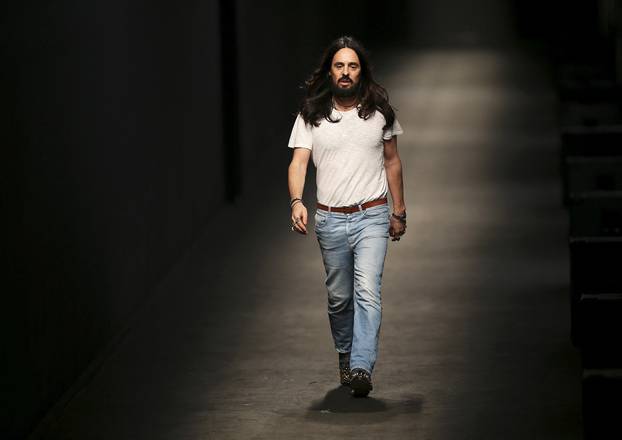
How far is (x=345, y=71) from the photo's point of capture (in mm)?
7695

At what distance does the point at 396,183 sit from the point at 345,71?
2.18 feet

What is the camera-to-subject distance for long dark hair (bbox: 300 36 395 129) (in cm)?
773

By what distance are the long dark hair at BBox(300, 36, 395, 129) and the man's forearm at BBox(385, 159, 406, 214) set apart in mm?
288

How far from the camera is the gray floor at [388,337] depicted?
24.9 ft

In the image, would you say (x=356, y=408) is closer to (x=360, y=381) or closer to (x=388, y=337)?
(x=360, y=381)

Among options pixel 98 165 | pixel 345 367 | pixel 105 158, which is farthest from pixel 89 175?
pixel 345 367

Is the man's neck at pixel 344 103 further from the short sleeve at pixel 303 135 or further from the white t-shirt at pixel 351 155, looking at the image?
the short sleeve at pixel 303 135

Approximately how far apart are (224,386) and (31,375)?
4.03 ft

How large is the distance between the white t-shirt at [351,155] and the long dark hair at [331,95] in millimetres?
38

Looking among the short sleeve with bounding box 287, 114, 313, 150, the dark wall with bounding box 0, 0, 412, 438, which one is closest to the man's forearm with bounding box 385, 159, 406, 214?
the short sleeve with bounding box 287, 114, 313, 150

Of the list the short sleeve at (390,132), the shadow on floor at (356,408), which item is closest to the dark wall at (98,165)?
the shadow on floor at (356,408)

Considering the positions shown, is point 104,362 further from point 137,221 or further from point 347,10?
point 347,10

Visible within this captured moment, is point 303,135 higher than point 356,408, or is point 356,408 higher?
point 303,135

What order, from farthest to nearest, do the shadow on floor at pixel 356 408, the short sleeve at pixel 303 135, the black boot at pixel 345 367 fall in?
1. the black boot at pixel 345 367
2. the short sleeve at pixel 303 135
3. the shadow on floor at pixel 356 408
